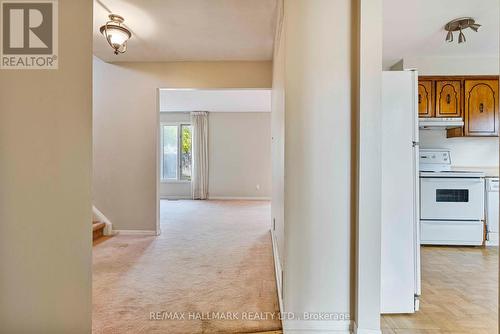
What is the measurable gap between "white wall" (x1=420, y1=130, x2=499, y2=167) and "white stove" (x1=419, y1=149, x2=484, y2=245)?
554mm

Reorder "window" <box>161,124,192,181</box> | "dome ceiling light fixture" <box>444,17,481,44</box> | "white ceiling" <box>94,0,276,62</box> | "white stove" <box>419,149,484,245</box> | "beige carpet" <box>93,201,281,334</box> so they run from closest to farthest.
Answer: "beige carpet" <box>93,201,281,334</box>, "white ceiling" <box>94,0,276,62</box>, "dome ceiling light fixture" <box>444,17,481,44</box>, "white stove" <box>419,149,484,245</box>, "window" <box>161,124,192,181</box>

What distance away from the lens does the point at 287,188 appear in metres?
1.63

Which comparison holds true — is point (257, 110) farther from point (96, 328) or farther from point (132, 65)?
point (96, 328)

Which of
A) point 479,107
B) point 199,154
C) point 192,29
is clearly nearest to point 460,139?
point 479,107

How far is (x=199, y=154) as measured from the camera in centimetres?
765

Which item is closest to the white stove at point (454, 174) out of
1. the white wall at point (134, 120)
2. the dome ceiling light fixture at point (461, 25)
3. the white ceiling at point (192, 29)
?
the dome ceiling light fixture at point (461, 25)

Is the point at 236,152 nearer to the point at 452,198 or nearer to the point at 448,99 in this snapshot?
the point at 448,99

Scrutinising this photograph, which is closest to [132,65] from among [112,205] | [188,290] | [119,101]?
[119,101]

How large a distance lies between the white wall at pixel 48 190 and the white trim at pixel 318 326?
1.14m

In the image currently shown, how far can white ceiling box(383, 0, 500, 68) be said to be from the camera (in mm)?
2516

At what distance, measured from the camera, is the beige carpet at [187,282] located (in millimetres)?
1722

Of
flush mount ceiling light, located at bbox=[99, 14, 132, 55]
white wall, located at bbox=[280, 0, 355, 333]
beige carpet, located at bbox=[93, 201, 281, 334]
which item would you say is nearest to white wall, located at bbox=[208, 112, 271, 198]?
beige carpet, located at bbox=[93, 201, 281, 334]

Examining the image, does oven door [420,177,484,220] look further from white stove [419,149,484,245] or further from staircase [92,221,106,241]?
staircase [92,221,106,241]

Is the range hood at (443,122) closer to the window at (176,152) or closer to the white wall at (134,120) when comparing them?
the white wall at (134,120)
